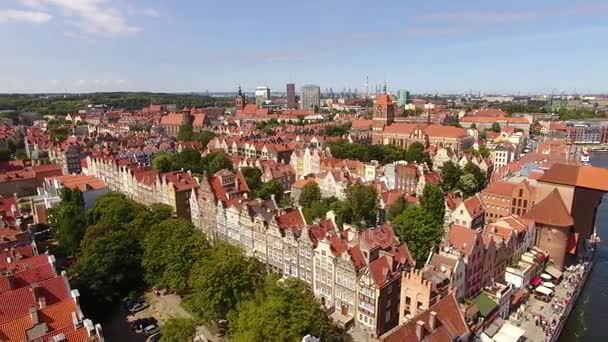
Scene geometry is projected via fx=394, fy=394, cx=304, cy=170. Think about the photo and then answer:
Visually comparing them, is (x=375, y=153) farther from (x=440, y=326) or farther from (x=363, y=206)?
(x=440, y=326)

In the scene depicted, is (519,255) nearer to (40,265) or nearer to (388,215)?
(388,215)

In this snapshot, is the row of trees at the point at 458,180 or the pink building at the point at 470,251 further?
the row of trees at the point at 458,180

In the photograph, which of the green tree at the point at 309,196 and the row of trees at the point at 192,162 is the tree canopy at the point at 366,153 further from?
the green tree at the point at 309,196

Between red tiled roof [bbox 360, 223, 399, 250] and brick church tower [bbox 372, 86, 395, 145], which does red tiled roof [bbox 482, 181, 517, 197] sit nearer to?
red tiled roof [bbox 360, 223, 399, 250]

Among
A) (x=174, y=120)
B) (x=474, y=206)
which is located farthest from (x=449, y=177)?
(x=174, y=120)

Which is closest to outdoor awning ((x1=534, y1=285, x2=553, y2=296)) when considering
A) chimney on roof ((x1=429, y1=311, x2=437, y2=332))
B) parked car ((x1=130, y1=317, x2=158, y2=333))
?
chimney on roof ((x1=429, y1=311, x2=437, y2=332))

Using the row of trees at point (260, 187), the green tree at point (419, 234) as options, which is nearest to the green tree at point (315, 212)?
the row of trees at point (260, 187)
